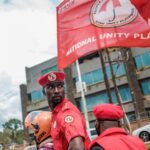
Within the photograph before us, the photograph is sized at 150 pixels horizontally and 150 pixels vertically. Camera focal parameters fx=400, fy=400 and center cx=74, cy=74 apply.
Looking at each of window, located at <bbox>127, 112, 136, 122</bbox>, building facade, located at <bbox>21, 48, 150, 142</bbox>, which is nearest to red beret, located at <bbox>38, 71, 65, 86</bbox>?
building facade, located at <bbox>21, 48, 150, 142</bbox>

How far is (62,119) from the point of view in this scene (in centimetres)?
348

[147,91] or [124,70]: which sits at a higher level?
[124,70]

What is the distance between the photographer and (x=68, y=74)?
156 feet

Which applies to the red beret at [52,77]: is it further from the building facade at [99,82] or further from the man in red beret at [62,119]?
the building facade at [99,82]

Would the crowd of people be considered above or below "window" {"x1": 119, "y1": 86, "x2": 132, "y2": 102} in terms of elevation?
below

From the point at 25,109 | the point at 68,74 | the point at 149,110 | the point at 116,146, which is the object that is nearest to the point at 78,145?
the point at 116,146

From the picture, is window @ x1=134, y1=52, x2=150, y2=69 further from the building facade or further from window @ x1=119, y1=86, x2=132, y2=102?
window @ x1=119, y1=86, x2=132, y2=102

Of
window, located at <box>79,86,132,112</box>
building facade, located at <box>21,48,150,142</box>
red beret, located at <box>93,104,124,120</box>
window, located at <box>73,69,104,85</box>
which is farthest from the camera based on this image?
window, located at <box>73,69,104,85</box>

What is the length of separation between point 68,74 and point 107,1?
130ft

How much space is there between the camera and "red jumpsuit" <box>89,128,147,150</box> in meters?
2.98

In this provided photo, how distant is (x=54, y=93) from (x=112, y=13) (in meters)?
4.25

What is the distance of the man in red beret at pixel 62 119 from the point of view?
129 inches

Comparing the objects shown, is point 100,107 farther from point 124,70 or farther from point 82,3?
point 124,70

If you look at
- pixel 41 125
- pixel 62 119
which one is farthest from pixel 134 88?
pixel 62 119
